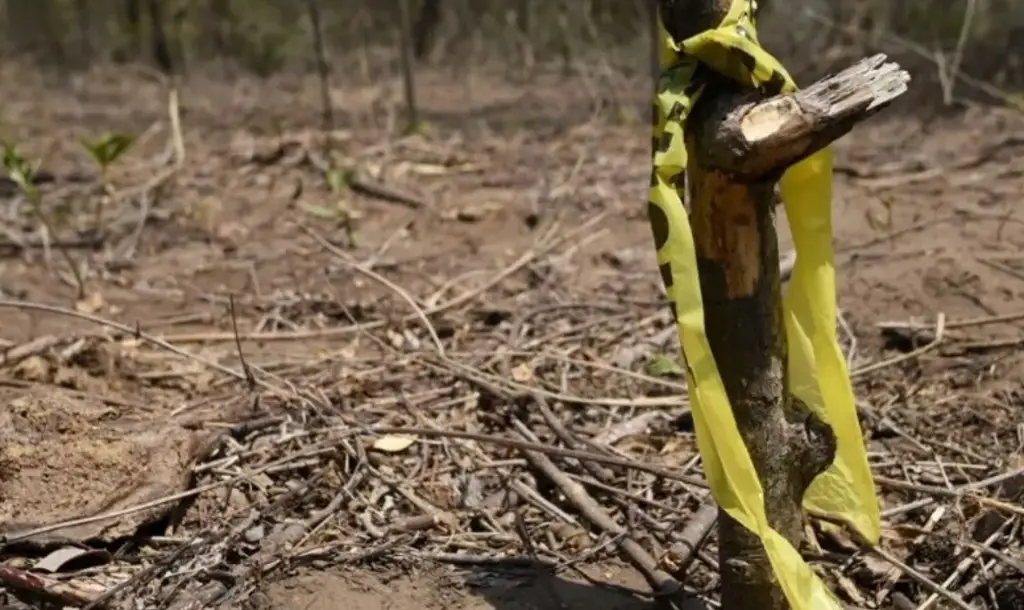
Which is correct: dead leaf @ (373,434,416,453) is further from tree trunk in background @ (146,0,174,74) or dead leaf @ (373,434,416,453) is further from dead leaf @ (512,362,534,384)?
tree trunk in background @ (146,0,174,74)

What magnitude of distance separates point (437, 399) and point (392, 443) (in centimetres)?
26

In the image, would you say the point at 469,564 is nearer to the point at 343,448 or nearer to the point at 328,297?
the point at 343,448

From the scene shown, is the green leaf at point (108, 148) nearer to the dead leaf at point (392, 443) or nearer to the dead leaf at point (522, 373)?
the dead leaf at point (522, 373)

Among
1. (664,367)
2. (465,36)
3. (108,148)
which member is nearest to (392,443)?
(664,367)

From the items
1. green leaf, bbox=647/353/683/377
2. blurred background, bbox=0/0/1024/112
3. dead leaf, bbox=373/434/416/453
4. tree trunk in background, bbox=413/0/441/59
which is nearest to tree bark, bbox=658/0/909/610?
dead leaf, bbox=373/434/416/453

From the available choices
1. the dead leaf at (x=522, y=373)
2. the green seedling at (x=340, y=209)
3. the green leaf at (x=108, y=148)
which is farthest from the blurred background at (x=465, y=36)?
the green leaf at (x=108, y=148)

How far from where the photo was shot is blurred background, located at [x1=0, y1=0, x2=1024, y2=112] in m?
7.12

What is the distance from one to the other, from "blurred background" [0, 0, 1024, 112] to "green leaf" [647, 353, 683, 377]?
2.81 m

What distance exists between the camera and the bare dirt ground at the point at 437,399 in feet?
5.43

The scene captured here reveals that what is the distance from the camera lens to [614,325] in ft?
9.04

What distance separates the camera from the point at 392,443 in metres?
2.02

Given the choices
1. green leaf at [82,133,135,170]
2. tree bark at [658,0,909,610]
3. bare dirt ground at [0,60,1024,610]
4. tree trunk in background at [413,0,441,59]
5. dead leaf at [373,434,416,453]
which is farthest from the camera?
tree trunk in background at [413,0,441,59]

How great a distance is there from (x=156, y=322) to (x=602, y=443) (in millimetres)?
1576

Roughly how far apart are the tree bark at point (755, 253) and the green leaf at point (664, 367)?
34.9 inches
